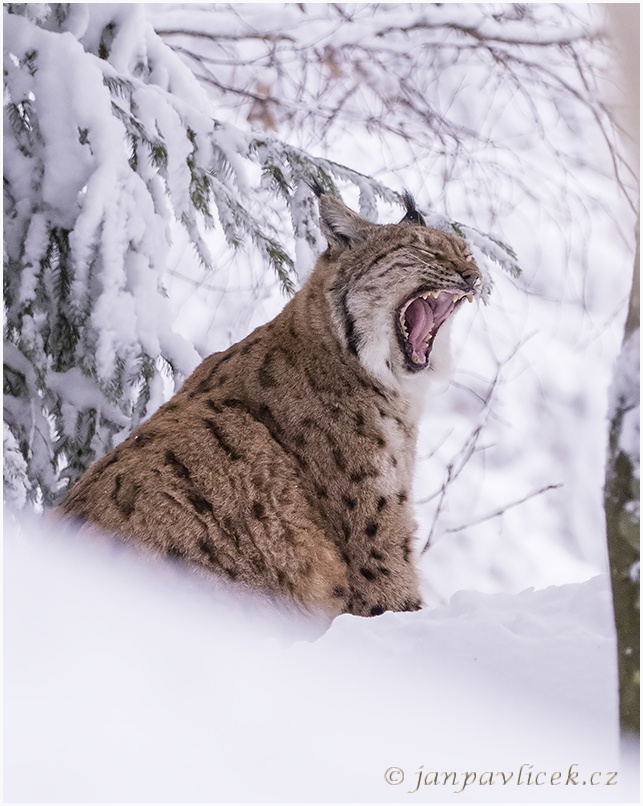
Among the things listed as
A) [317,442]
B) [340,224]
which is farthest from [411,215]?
[317,442]

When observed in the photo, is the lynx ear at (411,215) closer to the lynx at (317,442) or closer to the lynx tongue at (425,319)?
the lynx at (317,442)

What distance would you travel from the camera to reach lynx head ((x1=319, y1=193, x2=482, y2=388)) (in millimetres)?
4297

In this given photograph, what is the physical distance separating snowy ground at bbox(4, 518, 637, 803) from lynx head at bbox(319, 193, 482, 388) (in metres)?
1.18

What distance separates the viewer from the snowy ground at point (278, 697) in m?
3.04

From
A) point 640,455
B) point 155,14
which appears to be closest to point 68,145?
point 155,14

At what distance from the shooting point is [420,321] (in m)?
4.46

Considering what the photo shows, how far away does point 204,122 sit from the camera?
208 inches

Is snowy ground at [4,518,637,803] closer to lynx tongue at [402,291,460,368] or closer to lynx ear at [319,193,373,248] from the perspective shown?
lynx tongue at [402,291,460,368]

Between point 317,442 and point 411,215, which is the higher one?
point 411,215

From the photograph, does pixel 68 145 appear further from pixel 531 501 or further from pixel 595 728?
pixel 531 501

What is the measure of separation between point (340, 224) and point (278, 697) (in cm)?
211

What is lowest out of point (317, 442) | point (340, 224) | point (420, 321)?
point (317, 442)

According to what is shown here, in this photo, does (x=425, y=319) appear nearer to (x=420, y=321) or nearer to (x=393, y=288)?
(x=420, y=321)

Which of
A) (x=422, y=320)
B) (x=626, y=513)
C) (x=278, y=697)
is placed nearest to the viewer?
(x=626, y=513)
